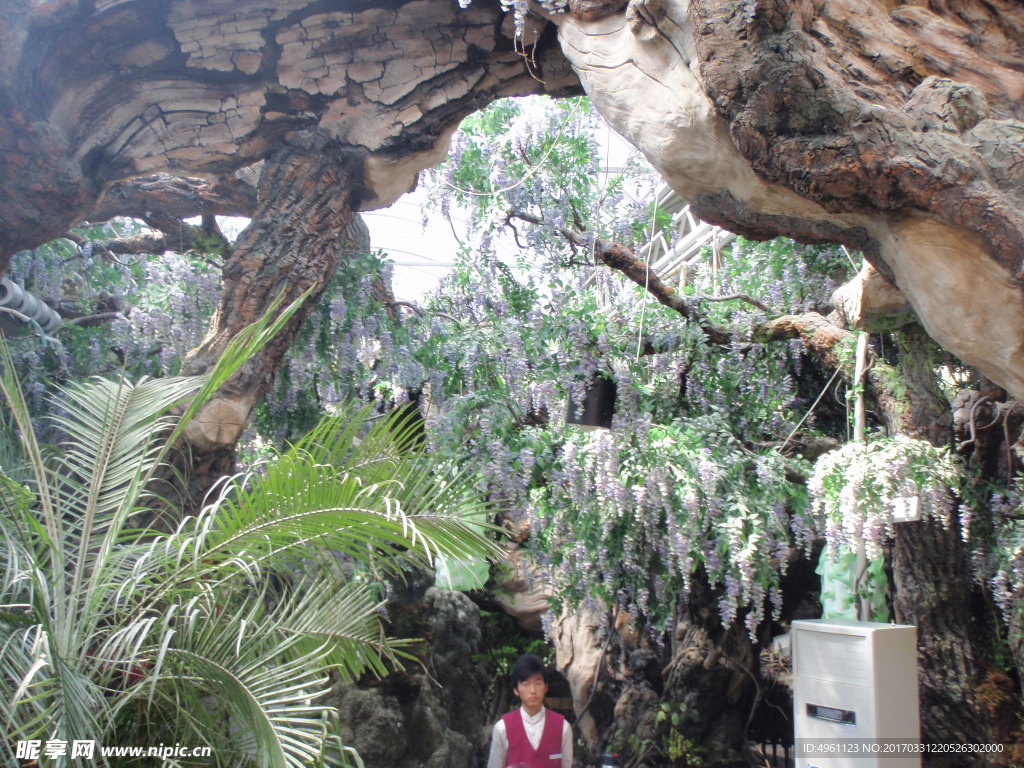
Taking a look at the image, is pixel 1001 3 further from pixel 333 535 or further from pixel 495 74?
pixel 333 535

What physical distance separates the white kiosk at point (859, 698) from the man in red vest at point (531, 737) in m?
1.05

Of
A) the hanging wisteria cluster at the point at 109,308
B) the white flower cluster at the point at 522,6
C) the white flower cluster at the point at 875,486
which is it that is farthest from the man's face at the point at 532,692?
the white flower cluster at the point at 522,6

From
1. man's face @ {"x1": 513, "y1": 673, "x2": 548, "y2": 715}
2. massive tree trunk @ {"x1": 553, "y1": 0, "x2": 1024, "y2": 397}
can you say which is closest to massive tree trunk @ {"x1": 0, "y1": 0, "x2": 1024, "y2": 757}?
massive tree trunk @ {"x1": 553, "y1": 0, "x2": 1024, "y2": 397}

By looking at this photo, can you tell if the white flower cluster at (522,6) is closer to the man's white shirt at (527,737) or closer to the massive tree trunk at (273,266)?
the massive tree trunk at (273,266)

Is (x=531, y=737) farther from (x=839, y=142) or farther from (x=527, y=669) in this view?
(x=839, y=142)

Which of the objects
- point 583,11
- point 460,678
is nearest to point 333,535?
point 583,11

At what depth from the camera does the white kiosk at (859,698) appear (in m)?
3.28

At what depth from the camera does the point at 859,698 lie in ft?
11.0

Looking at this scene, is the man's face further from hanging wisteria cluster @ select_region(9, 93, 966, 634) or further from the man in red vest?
hanging wisteria cluster @ select_region(9, 93, 966, 634)

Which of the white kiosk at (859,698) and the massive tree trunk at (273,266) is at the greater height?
the massive tree trunk at (273,266)

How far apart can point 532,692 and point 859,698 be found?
1.36 meters

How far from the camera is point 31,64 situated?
2.98m

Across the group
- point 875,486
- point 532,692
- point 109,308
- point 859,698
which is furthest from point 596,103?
point 109,308

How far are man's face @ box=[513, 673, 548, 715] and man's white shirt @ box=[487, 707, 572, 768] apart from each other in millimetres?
27
